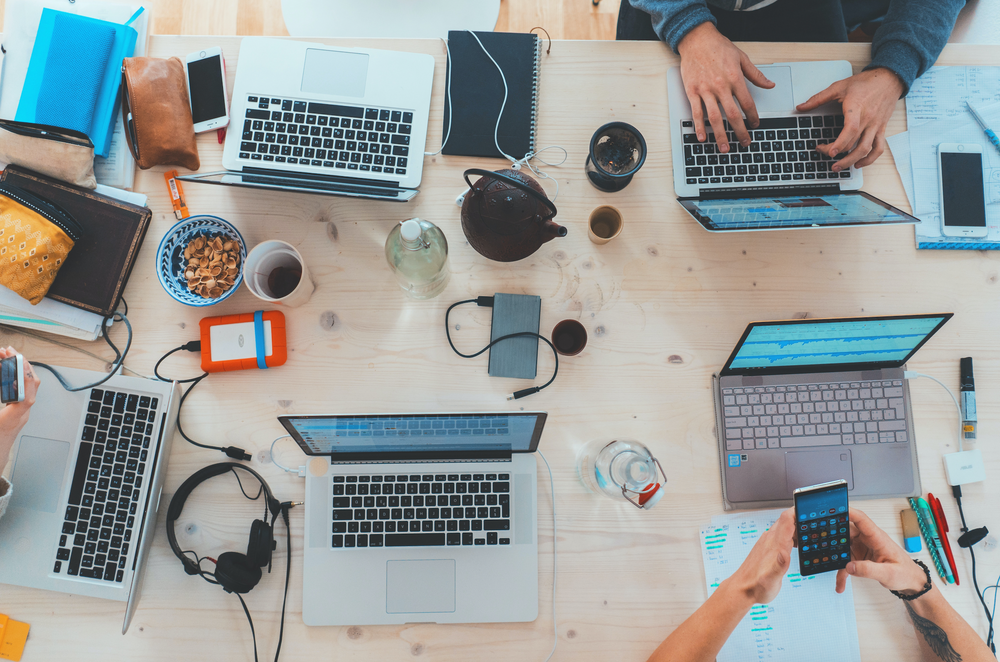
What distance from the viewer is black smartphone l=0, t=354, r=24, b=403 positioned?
2.76 ft

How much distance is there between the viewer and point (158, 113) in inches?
39.5

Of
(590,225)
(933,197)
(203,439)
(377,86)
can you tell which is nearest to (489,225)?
(590,225)

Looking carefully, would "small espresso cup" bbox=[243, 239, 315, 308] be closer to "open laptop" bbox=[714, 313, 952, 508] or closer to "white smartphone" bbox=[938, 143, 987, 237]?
"open laptop" bbox=[714, 313, 952, 508]

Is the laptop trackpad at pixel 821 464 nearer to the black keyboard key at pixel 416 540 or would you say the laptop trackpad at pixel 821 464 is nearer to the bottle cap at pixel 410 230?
the black keyboard key at pixel 416 540

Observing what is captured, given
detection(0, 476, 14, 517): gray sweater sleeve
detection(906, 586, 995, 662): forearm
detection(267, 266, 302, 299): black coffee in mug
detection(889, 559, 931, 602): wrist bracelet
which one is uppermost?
detection(267, 266, 302, 299): black coffee in mug

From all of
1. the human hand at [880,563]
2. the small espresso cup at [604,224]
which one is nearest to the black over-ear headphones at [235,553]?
the small espresso cup at [604,224]

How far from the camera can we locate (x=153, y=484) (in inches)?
36.9

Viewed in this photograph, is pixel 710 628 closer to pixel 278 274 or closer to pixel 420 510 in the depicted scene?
pixel 420 510

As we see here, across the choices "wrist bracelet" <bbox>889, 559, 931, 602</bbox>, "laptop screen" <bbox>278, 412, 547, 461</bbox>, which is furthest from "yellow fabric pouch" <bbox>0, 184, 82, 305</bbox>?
"wrist bracelet" <bbox>889, 559, 931, 602</bbox>

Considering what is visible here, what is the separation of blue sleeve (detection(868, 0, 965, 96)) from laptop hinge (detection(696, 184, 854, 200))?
265 mm

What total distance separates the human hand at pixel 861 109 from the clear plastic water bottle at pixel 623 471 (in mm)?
682

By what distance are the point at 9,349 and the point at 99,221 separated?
0.93 feet

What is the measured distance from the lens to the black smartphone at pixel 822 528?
88cm

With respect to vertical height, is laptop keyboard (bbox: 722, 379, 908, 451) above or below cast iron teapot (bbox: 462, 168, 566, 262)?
below
